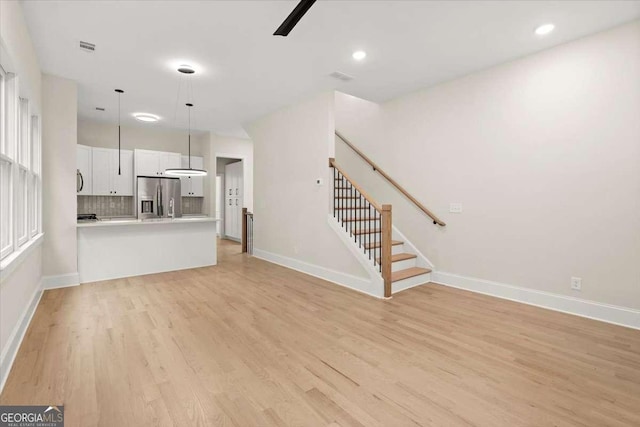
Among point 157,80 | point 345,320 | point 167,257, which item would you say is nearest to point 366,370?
point 345,320

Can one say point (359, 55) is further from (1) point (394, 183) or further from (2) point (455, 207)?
(2) point (455, 207)

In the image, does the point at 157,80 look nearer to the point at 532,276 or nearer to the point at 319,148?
the point at 319,148

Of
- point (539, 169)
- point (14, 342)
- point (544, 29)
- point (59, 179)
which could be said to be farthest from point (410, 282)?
point (59, 179)

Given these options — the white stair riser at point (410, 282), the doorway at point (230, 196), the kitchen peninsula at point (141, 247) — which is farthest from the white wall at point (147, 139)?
the white stair riser at point (410, 282)

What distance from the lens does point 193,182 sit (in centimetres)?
767

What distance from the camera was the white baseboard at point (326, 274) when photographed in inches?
164

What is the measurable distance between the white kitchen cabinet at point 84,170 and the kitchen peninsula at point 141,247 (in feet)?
4.57

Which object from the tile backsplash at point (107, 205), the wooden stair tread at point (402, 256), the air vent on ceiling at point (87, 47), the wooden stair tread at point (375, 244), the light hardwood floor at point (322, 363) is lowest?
the light hardwood floor at point (322, 363)

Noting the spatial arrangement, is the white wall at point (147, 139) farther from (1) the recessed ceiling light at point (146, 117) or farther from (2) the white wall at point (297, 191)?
(2) the white wall at point (297, 191)

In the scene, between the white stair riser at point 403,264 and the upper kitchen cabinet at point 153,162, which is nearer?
the white stair riser at point 403,264

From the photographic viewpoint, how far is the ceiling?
2.78 metres

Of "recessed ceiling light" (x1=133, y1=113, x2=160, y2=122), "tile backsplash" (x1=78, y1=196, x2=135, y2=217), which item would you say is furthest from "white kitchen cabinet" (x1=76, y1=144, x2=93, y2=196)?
"recessed ceiling light" (x1=133, y1=113, x2=160, y2=122)

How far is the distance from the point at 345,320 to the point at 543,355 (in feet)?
5.61

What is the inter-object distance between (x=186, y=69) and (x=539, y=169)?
464cm
